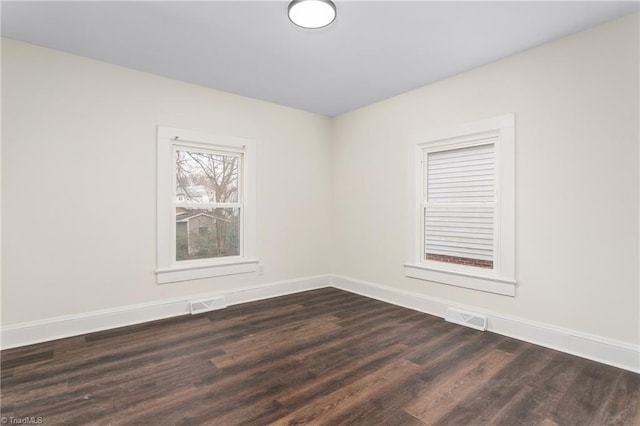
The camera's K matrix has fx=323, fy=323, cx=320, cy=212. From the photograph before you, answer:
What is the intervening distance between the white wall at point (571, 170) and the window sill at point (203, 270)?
2.21m

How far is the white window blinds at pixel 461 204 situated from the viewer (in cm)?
328

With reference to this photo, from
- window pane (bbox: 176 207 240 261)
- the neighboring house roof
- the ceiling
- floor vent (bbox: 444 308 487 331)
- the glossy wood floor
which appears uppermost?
the ceiling

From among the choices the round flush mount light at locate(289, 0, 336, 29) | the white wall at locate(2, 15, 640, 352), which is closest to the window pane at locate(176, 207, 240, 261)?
the white wall at locate(2, 15, 640, 352)

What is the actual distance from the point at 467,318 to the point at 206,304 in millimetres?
2816

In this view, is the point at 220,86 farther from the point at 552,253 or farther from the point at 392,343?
the point at 552,253

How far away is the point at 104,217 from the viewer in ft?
10.3

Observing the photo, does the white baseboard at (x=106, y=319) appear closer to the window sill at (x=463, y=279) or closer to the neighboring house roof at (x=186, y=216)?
the neighboring house roof at (x=186, y=216)

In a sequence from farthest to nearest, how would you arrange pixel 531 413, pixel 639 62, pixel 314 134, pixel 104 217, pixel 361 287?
pixel 314 134
pixel 361 287
pixel 104 217
pixel 639 62
pixel 531 413

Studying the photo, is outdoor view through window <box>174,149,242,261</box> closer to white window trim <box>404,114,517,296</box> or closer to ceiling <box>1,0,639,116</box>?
ceiling <box>1,0,639,116</box>

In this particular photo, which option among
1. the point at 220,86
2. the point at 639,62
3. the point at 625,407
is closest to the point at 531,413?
the point at 625,407

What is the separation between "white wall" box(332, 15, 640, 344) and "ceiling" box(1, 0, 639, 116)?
22 cm

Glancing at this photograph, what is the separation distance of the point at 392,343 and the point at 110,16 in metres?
3.44

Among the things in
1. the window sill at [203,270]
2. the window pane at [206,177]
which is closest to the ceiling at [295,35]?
the window pane at [206,177]

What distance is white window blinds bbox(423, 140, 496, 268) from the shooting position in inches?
129
